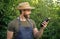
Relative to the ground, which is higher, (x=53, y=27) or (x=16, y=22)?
(x=16, y=22)

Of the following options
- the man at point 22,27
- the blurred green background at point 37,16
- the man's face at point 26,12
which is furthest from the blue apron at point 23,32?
the blurred green background at point 37,16

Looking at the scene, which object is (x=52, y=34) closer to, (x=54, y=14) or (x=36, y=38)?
(x=54, y=14)

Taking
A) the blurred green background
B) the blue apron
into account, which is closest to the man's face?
the blue apron

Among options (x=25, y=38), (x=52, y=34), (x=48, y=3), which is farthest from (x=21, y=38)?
(x=48, y=3)

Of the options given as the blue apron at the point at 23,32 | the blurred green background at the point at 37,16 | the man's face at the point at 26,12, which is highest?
the man's face at the point at 26,12

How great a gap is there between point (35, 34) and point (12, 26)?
523 millimetres

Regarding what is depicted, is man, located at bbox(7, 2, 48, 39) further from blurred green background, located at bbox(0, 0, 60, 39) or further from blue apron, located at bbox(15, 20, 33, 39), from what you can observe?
blurred green background, located at bbox(0, 0, 60, 39)

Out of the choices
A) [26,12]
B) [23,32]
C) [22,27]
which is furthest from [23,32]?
[26,12]

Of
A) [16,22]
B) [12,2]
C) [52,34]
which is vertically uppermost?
[16,22]

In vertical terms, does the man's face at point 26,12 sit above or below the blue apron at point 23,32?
above

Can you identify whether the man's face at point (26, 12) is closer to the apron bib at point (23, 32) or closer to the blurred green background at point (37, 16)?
the apron bib at point (23, 32)

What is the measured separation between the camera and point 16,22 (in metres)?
6.20

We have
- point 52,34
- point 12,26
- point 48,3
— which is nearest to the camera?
point 12,26

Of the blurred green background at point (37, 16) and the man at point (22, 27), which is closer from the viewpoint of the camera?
the man at point (22, 27)
